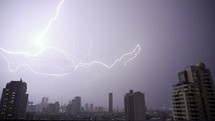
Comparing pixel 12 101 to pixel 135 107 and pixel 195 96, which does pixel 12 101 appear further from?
pixel 195 96

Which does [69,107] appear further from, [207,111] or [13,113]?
[207,111]

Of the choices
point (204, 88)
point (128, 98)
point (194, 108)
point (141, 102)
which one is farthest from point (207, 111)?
point (128, 98)

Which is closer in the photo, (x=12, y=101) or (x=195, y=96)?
(x=195, y=96)

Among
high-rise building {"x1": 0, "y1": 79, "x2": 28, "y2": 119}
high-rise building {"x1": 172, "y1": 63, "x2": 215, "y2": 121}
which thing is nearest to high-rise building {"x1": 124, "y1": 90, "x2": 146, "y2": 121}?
high-rise building {"x1": 172, "y1": 63, "x2": 215, "y2": 121}

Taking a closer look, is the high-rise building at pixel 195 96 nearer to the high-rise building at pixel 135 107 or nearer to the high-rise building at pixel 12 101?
the high-rise building at pixel 135 107

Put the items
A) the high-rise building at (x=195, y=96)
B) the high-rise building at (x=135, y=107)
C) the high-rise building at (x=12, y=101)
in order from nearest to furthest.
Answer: the high-rise building at (x=195, y=96)
the high-rise building at (x=12, y=101)
the high-rise building at (x=135, y=107)

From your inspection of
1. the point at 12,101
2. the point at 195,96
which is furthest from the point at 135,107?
the point at 12,101

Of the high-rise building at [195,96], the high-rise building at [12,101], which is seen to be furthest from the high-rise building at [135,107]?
the high-rise building at [12,101]
